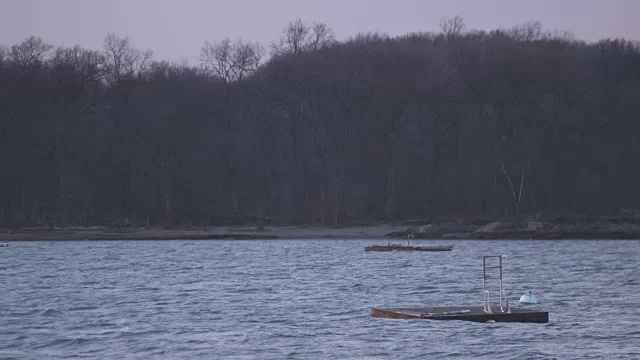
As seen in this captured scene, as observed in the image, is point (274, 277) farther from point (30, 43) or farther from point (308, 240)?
point (30, 43)

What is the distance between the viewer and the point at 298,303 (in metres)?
45.4

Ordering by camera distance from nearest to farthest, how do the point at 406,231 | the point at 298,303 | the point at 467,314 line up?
1. the point at 467,314
2. the point at 298,303
3. the point at 406,231

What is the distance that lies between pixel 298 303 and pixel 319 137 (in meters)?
71.1

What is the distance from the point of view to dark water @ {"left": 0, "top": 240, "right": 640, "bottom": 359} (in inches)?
1267

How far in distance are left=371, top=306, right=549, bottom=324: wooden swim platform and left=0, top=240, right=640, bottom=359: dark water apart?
27cm

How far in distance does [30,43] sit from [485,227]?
45.3m

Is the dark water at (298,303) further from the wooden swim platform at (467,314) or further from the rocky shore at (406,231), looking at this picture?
the rocky shore at (406,231)

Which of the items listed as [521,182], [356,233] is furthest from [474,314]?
[521,182]

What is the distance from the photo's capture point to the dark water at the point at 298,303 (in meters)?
32.2

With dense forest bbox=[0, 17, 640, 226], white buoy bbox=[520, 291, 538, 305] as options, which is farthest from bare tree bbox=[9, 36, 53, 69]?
white buoy bbox=[520, 291, 538, 305]

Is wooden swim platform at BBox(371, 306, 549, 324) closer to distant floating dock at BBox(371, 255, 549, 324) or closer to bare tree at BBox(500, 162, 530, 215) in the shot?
distant floating dock at BBox(371, 255, 549, 324)

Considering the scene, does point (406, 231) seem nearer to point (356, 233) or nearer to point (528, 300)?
point (356, 233)

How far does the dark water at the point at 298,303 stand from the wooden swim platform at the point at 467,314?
274 mm

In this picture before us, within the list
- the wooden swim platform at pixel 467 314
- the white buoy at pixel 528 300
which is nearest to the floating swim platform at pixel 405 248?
the white buoy at pixel 528 300
